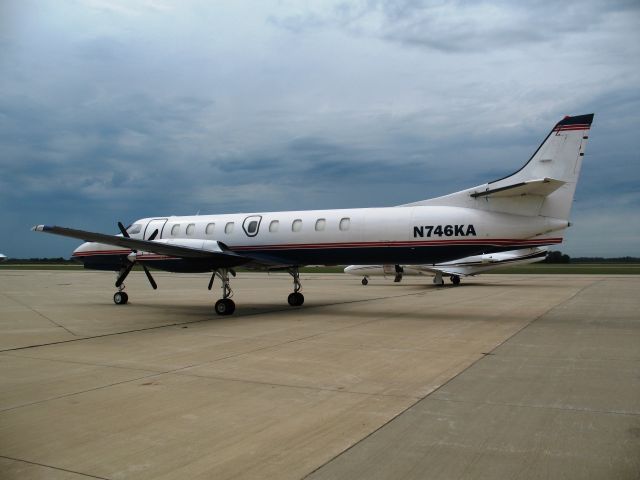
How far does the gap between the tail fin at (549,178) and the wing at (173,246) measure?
789 cm

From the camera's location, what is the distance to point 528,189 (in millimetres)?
13805

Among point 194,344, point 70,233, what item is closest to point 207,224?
point 70,233

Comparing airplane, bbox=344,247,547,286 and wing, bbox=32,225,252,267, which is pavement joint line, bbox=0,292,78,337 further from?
airplane, bbox=344,247,547,286

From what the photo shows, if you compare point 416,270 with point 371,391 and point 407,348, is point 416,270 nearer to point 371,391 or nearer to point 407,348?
point 407,348

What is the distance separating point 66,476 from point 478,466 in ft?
11.2

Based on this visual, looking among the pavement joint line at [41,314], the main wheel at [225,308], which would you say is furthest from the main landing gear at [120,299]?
the main wheel at [225,308]

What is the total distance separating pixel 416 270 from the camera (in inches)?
1284

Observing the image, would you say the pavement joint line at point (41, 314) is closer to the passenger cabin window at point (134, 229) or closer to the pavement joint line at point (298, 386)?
the passenger cabin window at point (134, 229)

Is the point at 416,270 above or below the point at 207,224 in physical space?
below

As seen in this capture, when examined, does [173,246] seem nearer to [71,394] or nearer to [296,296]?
[296,296]

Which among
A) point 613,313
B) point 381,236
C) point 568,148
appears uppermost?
point 568,148

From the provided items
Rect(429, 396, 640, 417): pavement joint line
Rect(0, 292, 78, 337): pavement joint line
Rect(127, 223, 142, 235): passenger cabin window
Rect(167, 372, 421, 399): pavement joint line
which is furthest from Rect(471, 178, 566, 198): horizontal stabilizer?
Rect(127, 223, 142, 235): passenger cabin window

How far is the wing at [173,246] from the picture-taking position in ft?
45.4

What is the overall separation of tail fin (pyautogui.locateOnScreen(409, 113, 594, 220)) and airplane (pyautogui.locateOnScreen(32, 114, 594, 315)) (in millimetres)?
25
